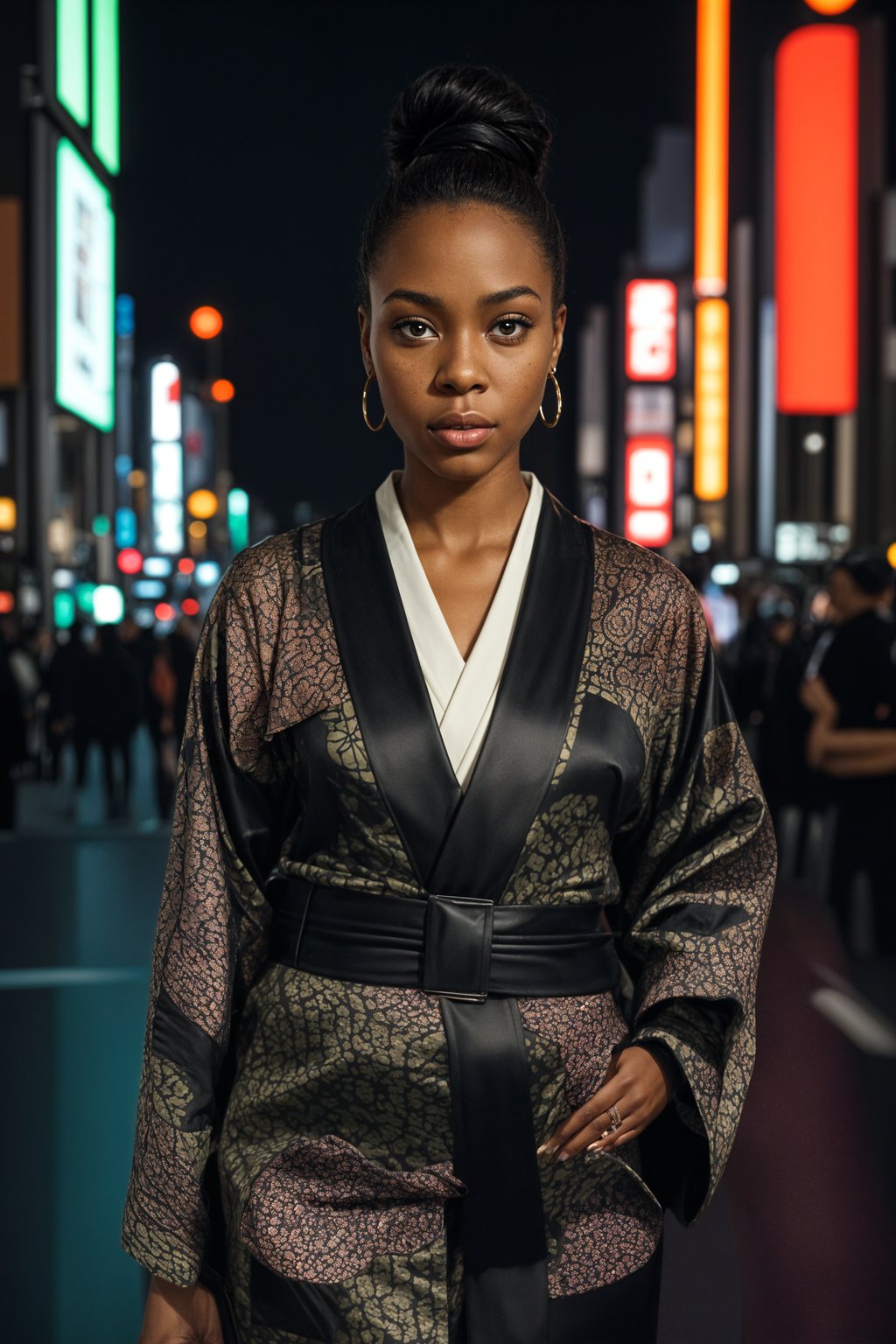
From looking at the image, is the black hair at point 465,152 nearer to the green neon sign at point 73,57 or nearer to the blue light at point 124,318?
the green neon sign at point 73,57

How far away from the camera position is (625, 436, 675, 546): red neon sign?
22.7 m

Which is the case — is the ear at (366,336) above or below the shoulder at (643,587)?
above

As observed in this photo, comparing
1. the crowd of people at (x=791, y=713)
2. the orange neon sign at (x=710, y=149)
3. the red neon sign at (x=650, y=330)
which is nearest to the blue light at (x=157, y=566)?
the orange neon sign at (x=710, y=149)

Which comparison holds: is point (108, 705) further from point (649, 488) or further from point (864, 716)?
point (649, 488)

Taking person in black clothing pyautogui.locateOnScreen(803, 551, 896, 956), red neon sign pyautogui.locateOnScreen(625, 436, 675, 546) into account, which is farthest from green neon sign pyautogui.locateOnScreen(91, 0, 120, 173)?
person in black clothing pyautogui.locateOnScreen(803, 551, 896, 956)

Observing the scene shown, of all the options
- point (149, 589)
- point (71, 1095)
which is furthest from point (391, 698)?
point (149, 589)

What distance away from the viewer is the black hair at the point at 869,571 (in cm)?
673

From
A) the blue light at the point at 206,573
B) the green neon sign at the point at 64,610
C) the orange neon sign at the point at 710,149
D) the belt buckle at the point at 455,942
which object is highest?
the orange neon sign at the point at 710,149

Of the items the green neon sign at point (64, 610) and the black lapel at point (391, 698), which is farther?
the green neon sign at point (64, 610)

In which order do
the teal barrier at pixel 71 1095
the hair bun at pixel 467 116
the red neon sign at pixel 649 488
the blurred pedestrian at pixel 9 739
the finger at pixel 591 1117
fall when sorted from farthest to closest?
the red neon sign at pixel 649 488 → the blurred pedestrian at pixel 9 739 → the teal barrier at pixel 71 1095 → the hair bun at pixel 467 116 → the finger at pixel 591 1117

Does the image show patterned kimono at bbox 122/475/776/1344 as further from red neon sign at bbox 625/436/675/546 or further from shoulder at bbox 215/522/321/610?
red neon sign at bbox 625/436/675/546

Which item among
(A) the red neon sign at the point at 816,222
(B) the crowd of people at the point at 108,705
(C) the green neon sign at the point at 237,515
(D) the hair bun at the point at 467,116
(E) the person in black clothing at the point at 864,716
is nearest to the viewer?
(D) the hair bun at the point at 467,116

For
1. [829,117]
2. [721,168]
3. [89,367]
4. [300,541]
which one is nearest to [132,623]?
[89,367]

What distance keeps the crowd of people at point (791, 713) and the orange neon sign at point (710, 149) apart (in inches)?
687
